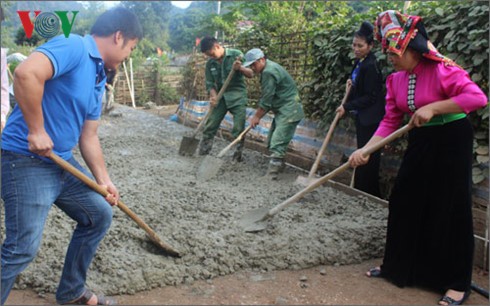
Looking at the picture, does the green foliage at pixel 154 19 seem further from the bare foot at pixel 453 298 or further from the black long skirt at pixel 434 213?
the bare foot at pixel 453 298

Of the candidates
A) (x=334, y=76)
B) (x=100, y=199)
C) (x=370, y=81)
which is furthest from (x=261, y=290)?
(x=334, y=76)

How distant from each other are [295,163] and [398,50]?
3.52 meters

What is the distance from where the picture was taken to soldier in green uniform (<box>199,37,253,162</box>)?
5.68 metres

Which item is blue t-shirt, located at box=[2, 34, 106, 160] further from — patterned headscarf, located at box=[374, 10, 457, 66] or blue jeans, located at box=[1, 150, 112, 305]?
patterned headscarf, located at box=[374, 10, 457, 66]

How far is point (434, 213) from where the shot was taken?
2.69 meters

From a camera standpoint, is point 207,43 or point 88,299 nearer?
point 88,299

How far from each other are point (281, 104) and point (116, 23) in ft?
11.0

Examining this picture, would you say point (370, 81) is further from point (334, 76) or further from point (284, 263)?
point (284, 263)

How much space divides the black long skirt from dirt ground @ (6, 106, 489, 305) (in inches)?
6.1

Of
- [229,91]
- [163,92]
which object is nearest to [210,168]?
[229,91]

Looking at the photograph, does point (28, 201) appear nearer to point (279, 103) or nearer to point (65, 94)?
point (65, 94)

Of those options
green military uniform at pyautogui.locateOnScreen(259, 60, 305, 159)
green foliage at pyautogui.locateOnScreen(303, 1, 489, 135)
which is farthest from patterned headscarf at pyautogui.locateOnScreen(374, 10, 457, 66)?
→ green military uniform at pyautogui.locateOnScreen(259, 60, 305, 159)

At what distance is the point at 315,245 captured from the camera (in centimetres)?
323

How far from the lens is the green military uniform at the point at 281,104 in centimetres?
522
